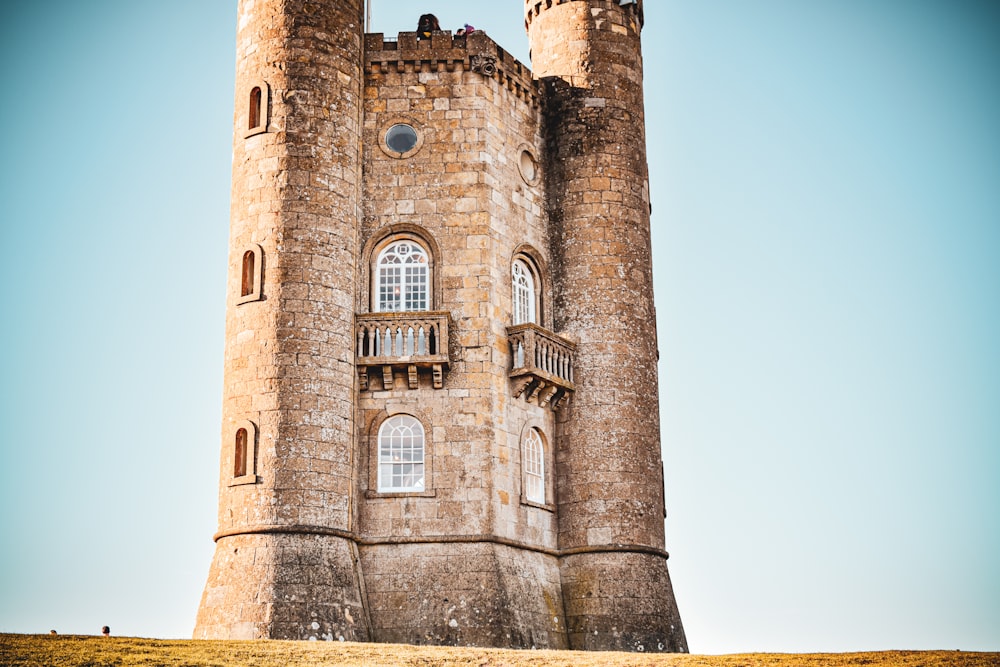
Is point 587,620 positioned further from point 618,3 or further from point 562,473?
point 618,3

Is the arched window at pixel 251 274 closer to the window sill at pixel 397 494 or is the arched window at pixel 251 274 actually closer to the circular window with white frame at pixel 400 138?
the circular window with white frame at pixel 400 138

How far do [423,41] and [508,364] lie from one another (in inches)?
355

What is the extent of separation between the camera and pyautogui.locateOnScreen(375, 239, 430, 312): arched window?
37.6 metres

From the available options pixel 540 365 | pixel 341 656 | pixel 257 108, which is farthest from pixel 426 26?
pixel 341 656

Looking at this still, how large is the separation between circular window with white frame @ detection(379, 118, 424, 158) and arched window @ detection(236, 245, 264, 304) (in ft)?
16.0

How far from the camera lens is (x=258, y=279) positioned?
35.4 metres

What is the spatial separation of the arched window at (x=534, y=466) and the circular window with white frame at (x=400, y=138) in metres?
8.05

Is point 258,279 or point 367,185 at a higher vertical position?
point 367,185

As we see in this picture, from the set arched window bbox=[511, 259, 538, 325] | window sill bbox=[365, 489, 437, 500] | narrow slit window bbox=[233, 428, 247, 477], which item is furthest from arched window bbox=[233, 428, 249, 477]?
arched window bbox=[511, 259, 538, 325]

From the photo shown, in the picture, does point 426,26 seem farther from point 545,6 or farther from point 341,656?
point 341,656

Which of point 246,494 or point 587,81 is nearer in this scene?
point 246,494

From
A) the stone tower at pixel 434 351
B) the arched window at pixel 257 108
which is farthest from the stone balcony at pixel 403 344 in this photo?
the arched window at pixel 257 108

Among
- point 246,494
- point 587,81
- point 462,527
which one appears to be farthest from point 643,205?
point 246,494

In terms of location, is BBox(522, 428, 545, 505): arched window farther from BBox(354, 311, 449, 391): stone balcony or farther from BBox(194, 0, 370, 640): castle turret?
BBox(194, 0, 370, 640): castle turret
